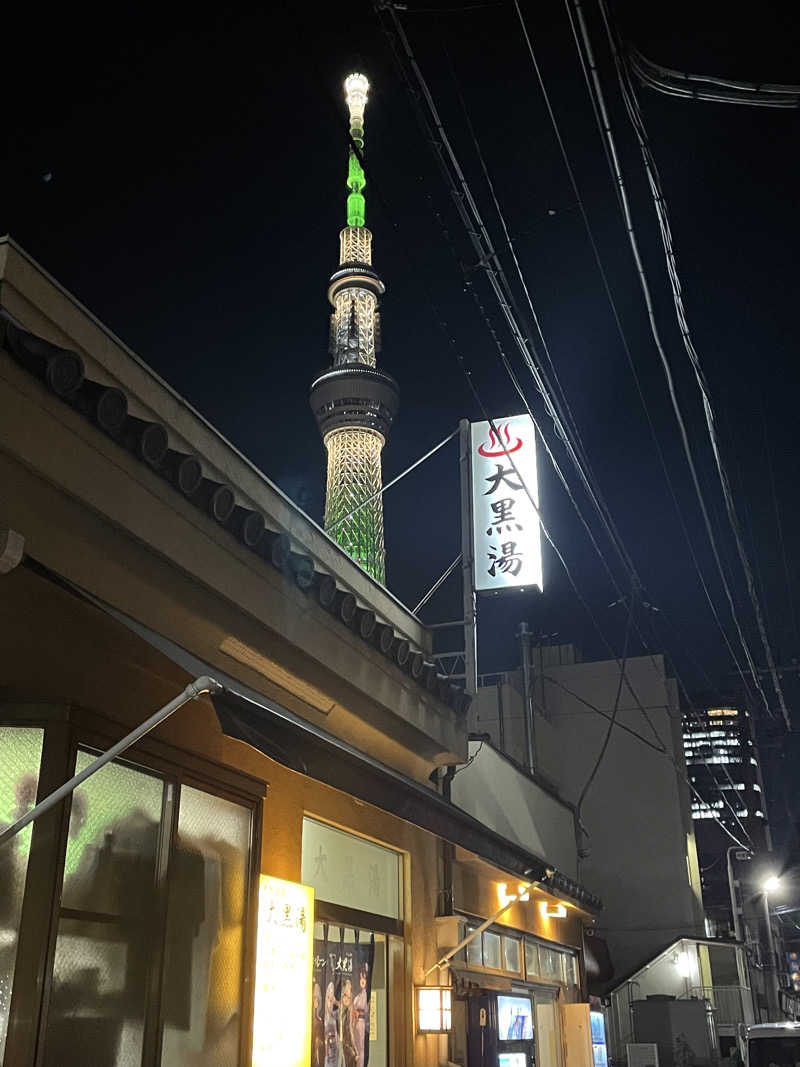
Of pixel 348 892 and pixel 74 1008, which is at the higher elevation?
pixel 348 892

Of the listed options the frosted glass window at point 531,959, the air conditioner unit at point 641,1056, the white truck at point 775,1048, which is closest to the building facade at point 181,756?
the white truck at point 775,1048

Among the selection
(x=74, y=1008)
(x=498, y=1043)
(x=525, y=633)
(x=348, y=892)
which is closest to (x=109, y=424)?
(x=74, y=1008)

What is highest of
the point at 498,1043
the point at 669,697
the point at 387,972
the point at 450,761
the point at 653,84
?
the point at 669,697

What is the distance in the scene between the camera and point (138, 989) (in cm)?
719

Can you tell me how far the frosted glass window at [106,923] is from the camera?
261 inches

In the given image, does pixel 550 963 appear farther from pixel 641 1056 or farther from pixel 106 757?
pixel 106 757

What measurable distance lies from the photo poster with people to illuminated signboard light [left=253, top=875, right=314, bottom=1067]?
737 millimetres

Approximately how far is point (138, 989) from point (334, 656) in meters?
4.24

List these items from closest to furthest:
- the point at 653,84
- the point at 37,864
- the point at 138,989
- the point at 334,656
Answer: the point at 37,864, the point at 138,989, the point at 653,84, the point at 334,656

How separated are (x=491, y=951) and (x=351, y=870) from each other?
5.61 meters

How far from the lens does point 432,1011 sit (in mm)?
11969

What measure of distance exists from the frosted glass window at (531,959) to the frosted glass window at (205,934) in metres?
10.4

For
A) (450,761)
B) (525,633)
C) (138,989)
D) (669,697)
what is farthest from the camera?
(669,697)

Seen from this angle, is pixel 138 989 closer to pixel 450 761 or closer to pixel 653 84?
pixel 450 761
